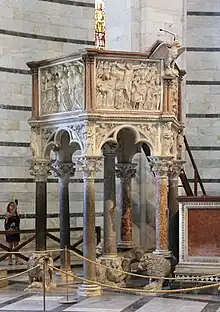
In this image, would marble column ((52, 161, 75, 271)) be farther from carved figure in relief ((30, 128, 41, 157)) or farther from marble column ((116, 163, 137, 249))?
marble column ((116, 163, 137, 249))

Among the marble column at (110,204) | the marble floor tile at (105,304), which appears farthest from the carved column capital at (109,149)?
the marble floor tile at (105,304)

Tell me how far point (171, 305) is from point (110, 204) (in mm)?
2507

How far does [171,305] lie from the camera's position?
10305mm

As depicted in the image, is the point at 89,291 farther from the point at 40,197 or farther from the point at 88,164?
the point at 40,197

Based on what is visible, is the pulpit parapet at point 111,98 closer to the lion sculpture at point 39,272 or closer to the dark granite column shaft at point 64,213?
the dark granite column shaft at point 64,213

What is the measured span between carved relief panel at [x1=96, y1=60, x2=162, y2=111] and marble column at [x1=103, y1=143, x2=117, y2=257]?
3.77 ft

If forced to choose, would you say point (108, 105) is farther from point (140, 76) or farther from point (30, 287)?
point (30, 287)

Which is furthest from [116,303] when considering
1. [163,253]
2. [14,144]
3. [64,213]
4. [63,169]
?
[14,144]

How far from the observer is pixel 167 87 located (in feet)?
38.2

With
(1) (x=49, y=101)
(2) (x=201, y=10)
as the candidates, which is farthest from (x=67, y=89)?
(2) (x=201, y=10)

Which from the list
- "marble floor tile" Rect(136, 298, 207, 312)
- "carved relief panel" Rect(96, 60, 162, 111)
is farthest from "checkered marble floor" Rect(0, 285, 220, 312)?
"carved relief panel" Rect(96, 60, 162, 111)

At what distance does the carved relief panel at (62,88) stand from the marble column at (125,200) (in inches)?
79.3

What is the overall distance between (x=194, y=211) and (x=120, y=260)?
1443mm

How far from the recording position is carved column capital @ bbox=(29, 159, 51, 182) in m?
12.1
